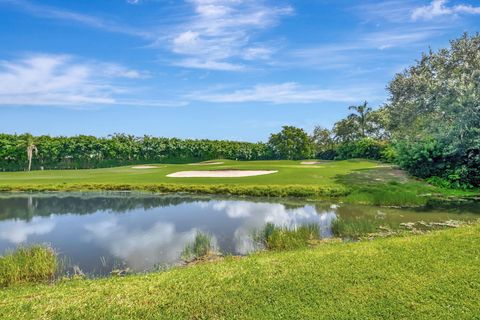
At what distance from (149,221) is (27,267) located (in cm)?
903

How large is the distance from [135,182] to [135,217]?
51.3 ft

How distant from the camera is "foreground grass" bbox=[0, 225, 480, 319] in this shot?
7.61 metres

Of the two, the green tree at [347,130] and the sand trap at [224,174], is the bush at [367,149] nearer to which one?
the green tree at [347,130]

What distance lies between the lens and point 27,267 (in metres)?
11.3

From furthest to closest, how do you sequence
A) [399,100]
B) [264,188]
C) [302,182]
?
[399,100]
[302,182]
[264,188]

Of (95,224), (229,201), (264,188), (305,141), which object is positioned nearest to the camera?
(95,224)

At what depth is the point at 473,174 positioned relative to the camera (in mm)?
30125

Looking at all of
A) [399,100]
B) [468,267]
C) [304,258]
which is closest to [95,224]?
[304,258]

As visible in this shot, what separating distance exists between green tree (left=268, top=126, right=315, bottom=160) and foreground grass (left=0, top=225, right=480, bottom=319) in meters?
84.5

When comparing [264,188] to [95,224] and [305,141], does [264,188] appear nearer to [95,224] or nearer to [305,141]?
[95,224]

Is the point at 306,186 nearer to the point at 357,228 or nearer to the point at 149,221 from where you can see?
the point at 357,228

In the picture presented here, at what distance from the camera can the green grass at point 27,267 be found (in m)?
10.8

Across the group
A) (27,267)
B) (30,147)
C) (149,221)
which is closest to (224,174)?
(149,221)

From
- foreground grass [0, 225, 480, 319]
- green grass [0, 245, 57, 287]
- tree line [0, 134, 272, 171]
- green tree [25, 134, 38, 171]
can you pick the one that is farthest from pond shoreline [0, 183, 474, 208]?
tree line [0, 134, 272, 171]
